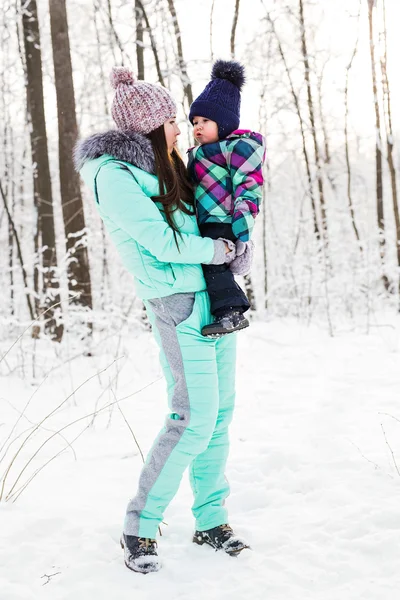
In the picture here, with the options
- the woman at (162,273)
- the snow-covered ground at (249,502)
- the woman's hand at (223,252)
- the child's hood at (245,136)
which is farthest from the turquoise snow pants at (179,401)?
the child's hood at (245,136)

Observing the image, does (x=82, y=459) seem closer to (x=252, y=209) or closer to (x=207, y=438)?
(x=207, y=438)

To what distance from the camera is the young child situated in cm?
214

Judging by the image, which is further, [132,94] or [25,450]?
[25,450]

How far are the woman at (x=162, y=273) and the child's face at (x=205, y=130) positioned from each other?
15 cm

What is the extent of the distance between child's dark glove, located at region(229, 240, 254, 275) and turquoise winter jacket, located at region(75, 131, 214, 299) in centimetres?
16

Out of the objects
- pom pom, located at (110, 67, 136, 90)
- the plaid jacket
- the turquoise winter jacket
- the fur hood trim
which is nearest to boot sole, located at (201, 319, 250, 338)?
the turquoise winter jacket

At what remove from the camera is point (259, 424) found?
3.94 m

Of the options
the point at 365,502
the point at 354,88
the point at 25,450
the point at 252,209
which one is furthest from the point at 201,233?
the point at 354,88

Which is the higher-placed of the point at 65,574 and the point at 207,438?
the point at 207,438

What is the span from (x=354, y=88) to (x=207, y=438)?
1274cm

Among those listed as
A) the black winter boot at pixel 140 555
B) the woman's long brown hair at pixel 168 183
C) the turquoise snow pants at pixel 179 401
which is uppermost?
the woman's long brown hair at pixel 168 183

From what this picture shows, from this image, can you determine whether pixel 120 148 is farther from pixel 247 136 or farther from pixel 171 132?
pixel 247 136

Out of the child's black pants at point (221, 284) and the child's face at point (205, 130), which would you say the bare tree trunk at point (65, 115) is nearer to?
the child's face at point (205, 130)

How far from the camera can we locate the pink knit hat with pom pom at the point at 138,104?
2.12m
